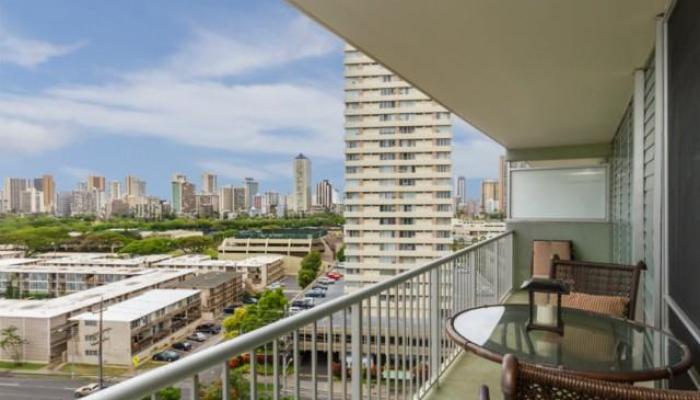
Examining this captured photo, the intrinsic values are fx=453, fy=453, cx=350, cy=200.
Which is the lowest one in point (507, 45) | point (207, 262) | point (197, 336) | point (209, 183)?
point (197, 336)

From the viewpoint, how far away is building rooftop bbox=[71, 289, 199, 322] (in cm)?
424

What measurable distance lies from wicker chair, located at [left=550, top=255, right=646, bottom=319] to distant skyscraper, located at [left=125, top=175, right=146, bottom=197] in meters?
6.05

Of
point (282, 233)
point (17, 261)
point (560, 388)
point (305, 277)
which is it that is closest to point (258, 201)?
point (282, 233)

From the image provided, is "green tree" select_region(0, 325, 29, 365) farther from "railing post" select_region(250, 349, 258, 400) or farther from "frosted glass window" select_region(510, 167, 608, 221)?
"frosted glass window" select_region(510, 167, 608, 221)

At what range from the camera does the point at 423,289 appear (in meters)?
3.09

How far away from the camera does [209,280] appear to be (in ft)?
20.9

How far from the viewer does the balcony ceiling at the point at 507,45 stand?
2423 mm

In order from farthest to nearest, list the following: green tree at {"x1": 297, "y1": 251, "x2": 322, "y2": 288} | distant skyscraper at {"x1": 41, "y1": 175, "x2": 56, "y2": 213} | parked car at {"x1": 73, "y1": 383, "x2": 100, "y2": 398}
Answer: green tree at {"x1": 297, "y1": 251, "x2": 322, "y2": 288}
distant skyscraper at {"x1": 41, "y1": 175, "x2": 56, "y2": 213}
parked car at {"x1": 73, "y1": 383, "x2": 100, "y2": 398}

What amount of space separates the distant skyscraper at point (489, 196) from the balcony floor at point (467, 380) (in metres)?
4.46

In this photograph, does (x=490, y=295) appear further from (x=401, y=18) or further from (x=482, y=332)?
(x=401, y=18)

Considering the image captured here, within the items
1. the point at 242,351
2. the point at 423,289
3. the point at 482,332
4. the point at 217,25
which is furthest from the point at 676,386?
the point at 217,25

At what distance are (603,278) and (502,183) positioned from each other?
177 inches

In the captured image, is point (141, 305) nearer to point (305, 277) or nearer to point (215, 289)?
point (215, 289)

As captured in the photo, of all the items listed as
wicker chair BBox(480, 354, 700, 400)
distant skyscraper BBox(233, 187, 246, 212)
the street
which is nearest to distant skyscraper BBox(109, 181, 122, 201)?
distant skyscraper BBox(233, 187, 246, 212)
